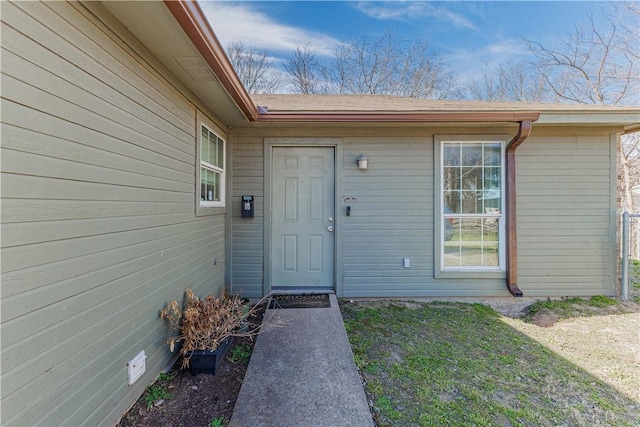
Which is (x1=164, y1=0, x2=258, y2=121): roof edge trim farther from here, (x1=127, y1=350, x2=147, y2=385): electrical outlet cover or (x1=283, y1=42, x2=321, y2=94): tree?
(x1=283, y1=42, x2=321, y2=94): tree

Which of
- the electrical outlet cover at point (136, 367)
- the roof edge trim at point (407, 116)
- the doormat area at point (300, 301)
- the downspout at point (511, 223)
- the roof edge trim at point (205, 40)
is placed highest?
the roof edge trim at point (407, 116)

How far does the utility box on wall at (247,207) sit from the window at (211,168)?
282 mm

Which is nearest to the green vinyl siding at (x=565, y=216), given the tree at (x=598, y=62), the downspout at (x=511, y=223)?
the downspout at (x=511, y=223)

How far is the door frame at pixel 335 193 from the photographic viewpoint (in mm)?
3826

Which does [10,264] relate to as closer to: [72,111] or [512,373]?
[72,111]

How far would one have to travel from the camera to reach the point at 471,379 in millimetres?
2191

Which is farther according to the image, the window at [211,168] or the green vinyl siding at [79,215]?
the window at [211,168]

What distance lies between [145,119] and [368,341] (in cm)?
266

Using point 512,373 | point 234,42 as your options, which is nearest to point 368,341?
point 512,373

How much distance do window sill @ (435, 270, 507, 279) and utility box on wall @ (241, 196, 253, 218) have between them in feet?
8.74

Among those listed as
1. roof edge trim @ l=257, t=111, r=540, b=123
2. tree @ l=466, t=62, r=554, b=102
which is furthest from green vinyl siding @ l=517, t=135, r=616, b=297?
tree @ l=466, t=62, r=554, b=102

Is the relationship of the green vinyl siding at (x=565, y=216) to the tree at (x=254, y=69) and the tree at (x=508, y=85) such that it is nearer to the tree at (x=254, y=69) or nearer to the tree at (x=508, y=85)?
the tree at (x=508, y=85)

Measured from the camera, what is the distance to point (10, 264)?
1.08 meters

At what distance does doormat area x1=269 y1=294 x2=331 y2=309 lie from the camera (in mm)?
3465
